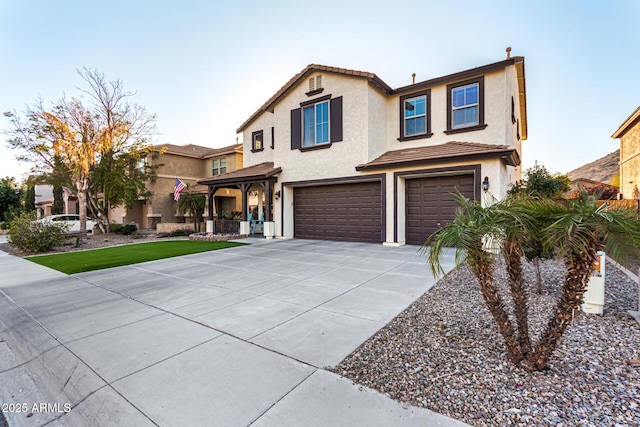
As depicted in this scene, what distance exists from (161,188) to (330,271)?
1973cm

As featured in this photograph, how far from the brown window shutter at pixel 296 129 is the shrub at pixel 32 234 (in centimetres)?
1077

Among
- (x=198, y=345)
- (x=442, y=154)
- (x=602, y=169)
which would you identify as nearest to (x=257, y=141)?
(x=442, y=154)

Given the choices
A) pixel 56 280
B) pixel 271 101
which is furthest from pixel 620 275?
pixel 271 101

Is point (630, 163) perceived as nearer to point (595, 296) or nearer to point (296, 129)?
point (296, 129)

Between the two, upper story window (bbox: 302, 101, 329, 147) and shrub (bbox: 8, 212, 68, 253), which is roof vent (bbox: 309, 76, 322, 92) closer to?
upper story window (bbox: 302, 101, 329, 147)

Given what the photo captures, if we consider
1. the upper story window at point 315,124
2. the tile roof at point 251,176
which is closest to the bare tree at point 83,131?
the tile roof at point 251,176

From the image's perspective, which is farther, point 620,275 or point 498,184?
point 498,184

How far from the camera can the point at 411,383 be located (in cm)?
248

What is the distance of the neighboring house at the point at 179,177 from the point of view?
2173cm

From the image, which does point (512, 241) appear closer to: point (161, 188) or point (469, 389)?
point (469, 389)

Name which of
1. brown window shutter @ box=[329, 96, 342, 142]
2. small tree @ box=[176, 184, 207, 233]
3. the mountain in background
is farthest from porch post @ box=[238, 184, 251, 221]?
the mountain in background

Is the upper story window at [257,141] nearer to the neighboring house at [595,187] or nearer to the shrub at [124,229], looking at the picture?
the shrub at [124,229]

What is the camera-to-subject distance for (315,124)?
13.4m

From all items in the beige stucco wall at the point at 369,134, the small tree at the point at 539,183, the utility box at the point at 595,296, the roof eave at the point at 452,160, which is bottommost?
the utility box at the point at 595,296
